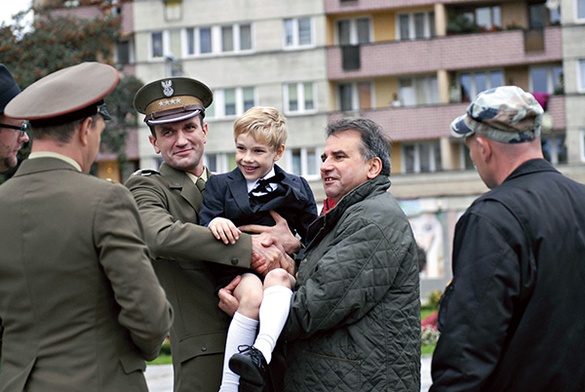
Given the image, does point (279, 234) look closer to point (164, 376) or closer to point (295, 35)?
point (164, 376)

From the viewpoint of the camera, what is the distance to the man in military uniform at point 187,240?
18.1 feet

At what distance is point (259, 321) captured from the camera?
552 cm

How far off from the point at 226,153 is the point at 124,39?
7.35 m

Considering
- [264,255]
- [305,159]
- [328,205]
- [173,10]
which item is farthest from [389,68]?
[264,255]

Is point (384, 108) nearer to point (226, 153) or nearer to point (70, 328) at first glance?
point (226, 153)

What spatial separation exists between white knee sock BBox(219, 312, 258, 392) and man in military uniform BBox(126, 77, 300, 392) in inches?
9.7

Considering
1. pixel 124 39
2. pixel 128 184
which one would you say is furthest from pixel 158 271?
pixel 124 39

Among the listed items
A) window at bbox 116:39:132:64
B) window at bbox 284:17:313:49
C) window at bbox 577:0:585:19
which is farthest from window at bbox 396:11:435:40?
window at bbox 116:39:132:64

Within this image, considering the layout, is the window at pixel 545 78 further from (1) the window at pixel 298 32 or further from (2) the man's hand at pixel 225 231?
(2) the man's hand at pixel 225 231

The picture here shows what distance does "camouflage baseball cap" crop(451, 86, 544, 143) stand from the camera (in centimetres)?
460

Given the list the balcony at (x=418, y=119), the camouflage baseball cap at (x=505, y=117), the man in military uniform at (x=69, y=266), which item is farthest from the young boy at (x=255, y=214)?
the balcony at (x=418, y=119)

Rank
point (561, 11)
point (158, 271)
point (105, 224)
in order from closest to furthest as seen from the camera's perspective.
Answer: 1. point (105, 224)
2. point (158, 271)
3. point (561, 11)

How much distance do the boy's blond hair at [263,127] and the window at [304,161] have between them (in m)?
39.2

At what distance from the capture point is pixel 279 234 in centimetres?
579
